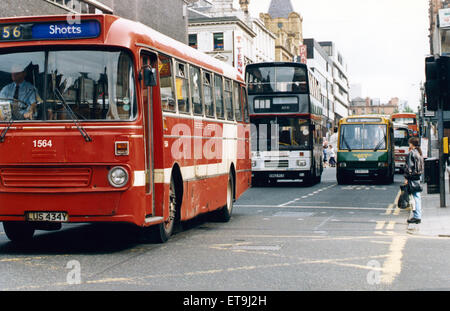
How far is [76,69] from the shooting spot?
426 inches

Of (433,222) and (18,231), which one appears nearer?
(18,231)

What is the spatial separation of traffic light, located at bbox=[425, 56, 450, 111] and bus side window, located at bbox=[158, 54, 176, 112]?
660 centimetres

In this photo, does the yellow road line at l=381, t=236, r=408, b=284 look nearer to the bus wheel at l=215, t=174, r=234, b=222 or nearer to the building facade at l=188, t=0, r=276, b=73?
the bus wheel at l=215, t=174, r=234, b=222

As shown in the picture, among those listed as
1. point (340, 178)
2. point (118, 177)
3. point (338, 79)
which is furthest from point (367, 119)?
point (338, 79)

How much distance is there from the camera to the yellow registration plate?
35.2 ft

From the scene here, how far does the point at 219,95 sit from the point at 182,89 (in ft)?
9.73

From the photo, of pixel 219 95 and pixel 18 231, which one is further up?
pixel 219 95

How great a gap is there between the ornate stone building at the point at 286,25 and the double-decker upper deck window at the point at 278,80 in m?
87.5

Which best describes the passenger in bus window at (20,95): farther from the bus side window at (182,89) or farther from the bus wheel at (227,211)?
the bus wheel at (227,211)

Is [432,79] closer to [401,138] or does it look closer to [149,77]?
[149,77]

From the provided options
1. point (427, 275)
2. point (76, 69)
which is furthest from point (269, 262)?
point (76, 69)

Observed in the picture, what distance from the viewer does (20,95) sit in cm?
1091
